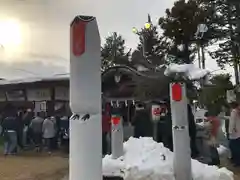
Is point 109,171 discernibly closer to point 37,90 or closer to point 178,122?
point 178,122

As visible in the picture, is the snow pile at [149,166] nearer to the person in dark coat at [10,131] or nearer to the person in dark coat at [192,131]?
Answer: the person in dark coat at [192,131]

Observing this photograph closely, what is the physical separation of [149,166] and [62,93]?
10.7 m

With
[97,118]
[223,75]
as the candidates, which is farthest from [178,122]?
[223,75]

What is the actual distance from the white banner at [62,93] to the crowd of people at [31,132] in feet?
4.18

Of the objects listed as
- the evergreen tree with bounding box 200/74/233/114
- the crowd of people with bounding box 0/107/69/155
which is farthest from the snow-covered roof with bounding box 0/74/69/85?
the evergreen tree with bounding box 200/74/233/114

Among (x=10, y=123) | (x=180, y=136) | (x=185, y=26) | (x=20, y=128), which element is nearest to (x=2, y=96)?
(x=20, y=128)

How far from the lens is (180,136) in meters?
6.46

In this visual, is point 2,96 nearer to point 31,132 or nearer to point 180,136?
point 31,132

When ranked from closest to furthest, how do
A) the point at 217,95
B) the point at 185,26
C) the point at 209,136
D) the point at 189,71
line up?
the point at 189,71 → the point at 209,136 → the point at 217,95 → the point at 185,26

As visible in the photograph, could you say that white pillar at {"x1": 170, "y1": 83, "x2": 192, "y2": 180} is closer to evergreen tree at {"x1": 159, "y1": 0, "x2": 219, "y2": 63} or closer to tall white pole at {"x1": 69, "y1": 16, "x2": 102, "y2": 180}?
tall white pole at {"x1": 69, "y1": 16, "x2": 102, "y2": 180}

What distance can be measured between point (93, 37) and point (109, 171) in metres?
4.17

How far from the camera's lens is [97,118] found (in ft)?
11.1

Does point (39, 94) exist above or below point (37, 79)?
below

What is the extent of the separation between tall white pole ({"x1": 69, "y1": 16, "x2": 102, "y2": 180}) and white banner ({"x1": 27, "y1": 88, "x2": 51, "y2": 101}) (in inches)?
539
